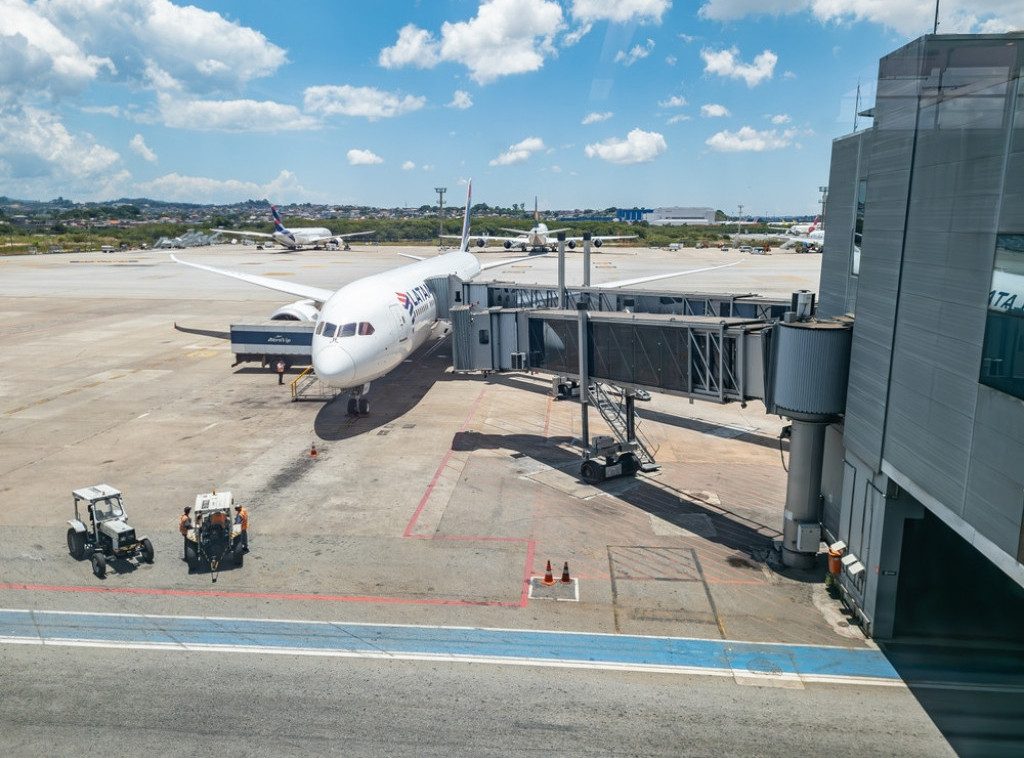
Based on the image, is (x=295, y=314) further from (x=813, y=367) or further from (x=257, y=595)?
(x=813, y=367)

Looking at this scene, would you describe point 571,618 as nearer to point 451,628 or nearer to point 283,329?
point 451,628

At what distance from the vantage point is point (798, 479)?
2084 centimetres

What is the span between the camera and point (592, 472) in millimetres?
28094

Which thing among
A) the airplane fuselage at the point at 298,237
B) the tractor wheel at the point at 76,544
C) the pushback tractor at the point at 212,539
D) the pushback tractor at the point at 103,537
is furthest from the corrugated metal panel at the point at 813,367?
the airplane fuselage at the point at 298,237

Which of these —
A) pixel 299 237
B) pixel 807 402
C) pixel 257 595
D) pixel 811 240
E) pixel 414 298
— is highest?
pixel 299 237

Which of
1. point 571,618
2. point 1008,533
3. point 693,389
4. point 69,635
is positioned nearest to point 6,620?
point 69,635

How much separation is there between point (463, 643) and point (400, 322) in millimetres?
22080

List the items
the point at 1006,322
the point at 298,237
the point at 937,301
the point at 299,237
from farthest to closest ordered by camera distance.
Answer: the point at 299,237 → the point at 298,237 → the point at 937,301 → the point at 1006,322

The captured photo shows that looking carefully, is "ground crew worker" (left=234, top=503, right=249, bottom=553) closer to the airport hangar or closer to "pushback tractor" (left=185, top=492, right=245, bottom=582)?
"pushback tractor" (left=185, top=492, right=245, bottom=582)

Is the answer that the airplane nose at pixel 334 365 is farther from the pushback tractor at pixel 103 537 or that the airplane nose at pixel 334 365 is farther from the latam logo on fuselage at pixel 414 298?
the pushback tractor at pixel 103 537

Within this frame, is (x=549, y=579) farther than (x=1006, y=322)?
Yes

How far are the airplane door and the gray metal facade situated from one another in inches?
899

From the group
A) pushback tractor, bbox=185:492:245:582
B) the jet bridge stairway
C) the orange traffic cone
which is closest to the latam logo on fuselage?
the jet bridge stairway

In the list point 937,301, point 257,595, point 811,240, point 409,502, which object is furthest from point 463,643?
point 811,240
